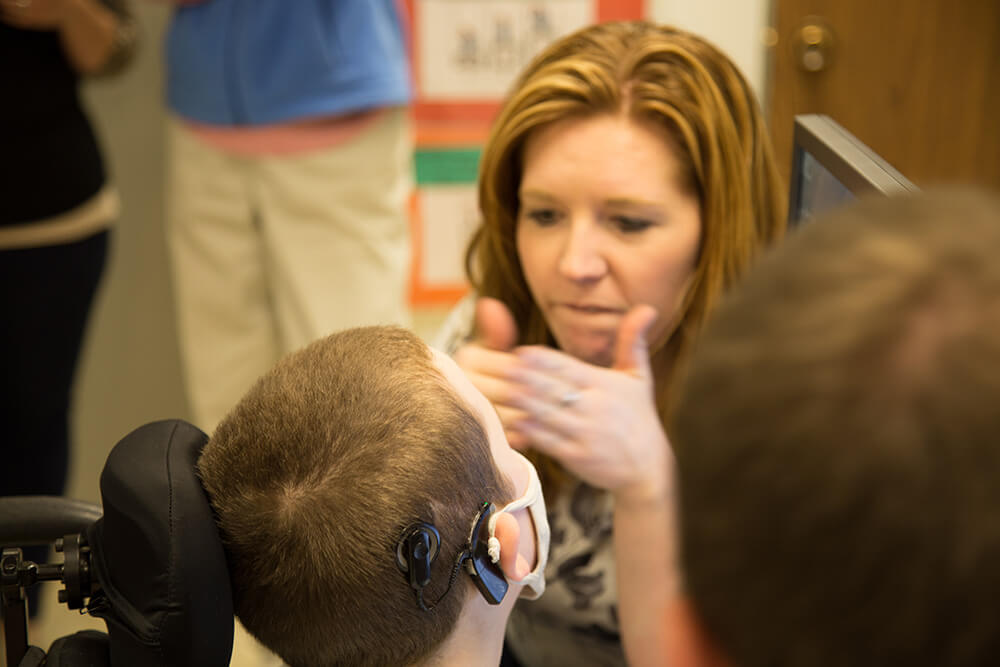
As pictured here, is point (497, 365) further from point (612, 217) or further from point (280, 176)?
point (280, 176)

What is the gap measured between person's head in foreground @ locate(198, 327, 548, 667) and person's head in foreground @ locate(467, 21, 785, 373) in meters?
0.41

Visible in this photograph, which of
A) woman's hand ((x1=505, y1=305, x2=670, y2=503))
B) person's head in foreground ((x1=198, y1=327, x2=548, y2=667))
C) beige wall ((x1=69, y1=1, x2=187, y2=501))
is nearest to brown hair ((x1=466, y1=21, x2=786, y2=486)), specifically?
woman's hand ((x1=505, y1=305, x2=670, y2=503))

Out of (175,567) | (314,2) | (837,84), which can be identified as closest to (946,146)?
(837,84)

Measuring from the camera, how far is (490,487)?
2.93 ft

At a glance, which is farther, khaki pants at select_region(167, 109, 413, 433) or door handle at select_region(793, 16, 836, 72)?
door handle at select_region(793, 16, 836, 72)

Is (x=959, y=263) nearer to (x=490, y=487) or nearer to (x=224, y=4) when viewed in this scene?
(x=490, y=487)

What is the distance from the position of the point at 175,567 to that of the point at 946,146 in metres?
2.54

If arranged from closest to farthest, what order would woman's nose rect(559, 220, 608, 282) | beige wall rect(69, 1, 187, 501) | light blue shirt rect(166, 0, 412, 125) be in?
woman's nose rect(559, 220, 608, 282) → light blue shirt rect(166, 0, 412, 125) → beige wall rect(69, 1, 187, 501)

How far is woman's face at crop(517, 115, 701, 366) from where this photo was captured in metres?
1.22

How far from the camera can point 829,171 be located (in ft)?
3.40

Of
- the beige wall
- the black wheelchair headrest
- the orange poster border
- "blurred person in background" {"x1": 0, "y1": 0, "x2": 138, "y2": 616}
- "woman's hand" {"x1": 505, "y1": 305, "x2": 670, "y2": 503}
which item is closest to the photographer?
the black wheelchair headrest

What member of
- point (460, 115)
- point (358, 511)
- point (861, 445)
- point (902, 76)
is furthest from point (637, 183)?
point (902, 76)

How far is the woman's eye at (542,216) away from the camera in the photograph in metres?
1.29

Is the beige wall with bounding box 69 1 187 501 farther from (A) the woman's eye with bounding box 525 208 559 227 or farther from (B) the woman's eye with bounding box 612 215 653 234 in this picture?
(B) the woman's eye with bounding box 612 215 653 234
